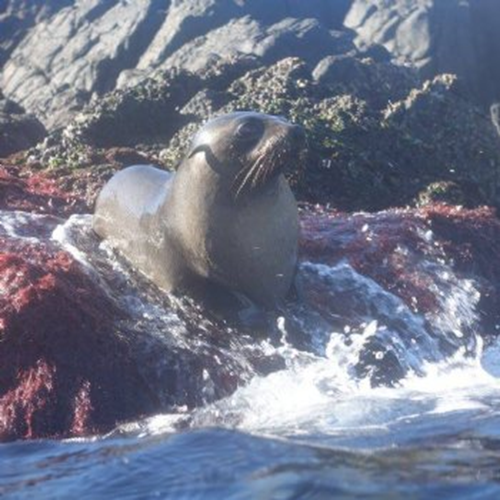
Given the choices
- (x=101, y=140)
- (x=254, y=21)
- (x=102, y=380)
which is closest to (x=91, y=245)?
(x=102, y=380)

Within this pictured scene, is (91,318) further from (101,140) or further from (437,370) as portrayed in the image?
(101,140)

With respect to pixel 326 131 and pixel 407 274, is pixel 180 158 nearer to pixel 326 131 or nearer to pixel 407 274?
pixel 326 131

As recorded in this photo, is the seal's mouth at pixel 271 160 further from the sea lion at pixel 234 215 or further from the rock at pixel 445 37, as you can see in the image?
the rock at pixel 445 37

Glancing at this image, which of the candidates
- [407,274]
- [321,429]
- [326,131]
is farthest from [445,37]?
[321,429]

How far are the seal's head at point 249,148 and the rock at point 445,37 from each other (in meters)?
19.4

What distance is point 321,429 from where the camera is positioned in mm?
5812

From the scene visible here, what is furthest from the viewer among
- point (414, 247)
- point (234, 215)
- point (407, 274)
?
point (414, 247)

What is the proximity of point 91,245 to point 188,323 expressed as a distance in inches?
63.9

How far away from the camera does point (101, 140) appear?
539 inches

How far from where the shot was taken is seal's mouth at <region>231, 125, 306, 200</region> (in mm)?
7223

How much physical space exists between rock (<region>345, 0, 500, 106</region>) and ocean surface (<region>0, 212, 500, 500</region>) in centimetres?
1877

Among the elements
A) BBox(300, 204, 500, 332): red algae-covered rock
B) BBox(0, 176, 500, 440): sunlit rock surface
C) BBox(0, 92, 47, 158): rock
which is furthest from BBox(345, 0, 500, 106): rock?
BBox(0, 176, 500, 440): sunlit rock surface

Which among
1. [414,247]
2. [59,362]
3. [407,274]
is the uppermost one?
[414,247]

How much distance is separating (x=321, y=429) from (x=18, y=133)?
33.7 ft
